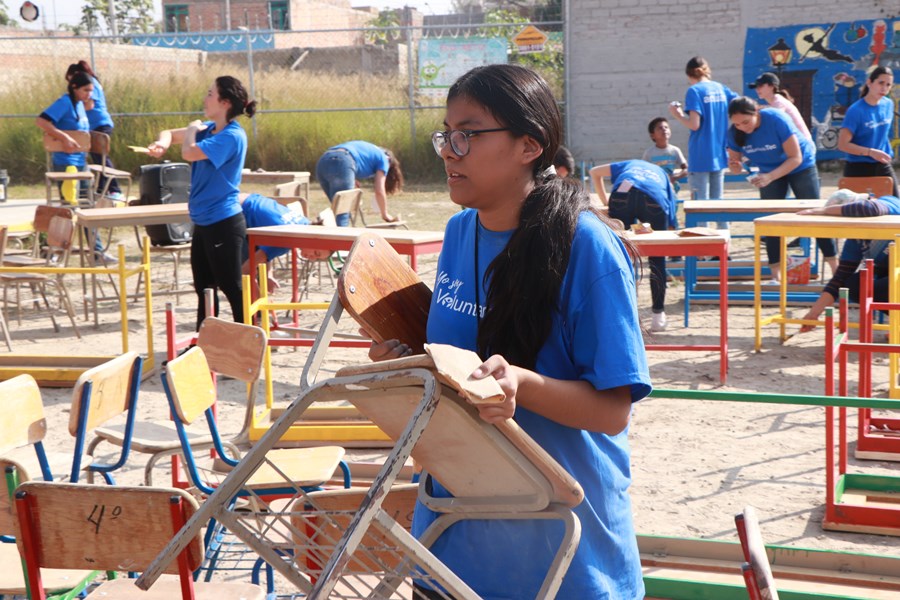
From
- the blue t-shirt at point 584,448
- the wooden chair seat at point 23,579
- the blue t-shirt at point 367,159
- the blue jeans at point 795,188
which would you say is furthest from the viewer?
the blue t-shirt at point 367,159

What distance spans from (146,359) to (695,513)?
157 inches

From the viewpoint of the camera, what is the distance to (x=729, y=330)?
8.08m

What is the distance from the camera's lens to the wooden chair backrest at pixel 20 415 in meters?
3.37

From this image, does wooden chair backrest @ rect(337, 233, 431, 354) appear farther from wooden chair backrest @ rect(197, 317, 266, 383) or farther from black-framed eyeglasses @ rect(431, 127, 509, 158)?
wooden chair backrest @ rect(197, 317, 266, 383)

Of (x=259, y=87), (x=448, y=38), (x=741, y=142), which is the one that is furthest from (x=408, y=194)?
(x=741, y=142)

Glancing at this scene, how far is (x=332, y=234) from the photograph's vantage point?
6.71 m

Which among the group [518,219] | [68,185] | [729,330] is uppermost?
[518,219]

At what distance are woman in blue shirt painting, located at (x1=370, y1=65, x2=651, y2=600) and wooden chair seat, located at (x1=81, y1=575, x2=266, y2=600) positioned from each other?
0.99 m

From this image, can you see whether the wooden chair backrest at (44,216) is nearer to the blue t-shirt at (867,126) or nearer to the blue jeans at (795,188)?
the blue jeans at (795,188)

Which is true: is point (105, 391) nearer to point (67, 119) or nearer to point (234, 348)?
point (234, 348)

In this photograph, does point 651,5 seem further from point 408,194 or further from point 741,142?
point 741,142

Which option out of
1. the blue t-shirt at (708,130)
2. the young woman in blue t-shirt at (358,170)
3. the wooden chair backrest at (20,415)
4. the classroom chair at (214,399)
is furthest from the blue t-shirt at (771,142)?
the wooden chair backrest at (20,415)

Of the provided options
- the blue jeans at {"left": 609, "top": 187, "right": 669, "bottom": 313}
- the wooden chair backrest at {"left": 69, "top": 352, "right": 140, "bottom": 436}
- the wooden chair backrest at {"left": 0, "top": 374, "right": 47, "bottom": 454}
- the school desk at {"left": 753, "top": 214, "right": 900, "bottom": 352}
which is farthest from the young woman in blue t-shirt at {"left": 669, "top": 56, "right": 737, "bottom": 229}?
the wooden chair backrest at {"left": 0, "top": 374, "right": 47, "bottom": 454}

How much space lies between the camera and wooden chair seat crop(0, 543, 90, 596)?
2820 mm
